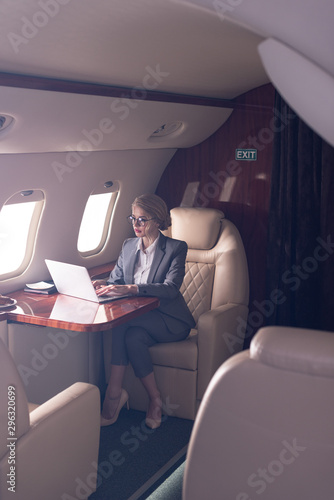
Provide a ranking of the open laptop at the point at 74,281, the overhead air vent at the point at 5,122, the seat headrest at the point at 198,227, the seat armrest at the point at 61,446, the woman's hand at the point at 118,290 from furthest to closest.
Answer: the seat headrest at the point at 198,227 < the woman's hand at the point at 118,290 < the open laptop at the point at 74,281 < the overhead air vent at the point at 5,122 < the seat armrest at the point at 61,446

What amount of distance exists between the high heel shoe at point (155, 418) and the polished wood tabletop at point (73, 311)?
68cm

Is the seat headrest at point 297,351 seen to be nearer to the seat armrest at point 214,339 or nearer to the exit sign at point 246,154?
the seat armrest at point 214,339

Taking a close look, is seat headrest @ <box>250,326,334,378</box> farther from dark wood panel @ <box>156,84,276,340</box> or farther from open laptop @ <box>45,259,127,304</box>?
dark wood panel @ <box>156,84,276,340</box>

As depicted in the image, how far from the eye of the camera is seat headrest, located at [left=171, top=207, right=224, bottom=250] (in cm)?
459

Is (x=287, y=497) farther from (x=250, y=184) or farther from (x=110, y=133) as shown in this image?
(x=250, y=184)

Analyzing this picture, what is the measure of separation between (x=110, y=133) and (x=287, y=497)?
2.84 m

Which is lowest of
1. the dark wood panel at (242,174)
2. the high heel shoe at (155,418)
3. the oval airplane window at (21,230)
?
the high heel shoe at (155,418)

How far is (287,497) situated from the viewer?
5.42 feet

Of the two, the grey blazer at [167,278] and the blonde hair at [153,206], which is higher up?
the blonde hair at [153,206]

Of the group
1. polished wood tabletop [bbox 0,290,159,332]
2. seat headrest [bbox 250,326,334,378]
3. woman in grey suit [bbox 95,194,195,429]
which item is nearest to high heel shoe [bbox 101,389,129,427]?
woman in grey suit [bbox 95,194,195,429]

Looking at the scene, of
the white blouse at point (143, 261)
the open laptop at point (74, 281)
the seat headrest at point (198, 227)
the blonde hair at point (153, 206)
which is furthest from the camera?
the seat headrest at point (198, 227)

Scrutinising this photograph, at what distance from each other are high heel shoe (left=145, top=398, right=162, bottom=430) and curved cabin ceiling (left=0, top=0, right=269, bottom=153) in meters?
1.80

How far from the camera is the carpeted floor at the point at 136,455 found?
3174mm

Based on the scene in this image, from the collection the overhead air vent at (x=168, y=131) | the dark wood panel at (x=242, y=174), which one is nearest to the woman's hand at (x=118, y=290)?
the overhead air vent at (x=168, y=131)
